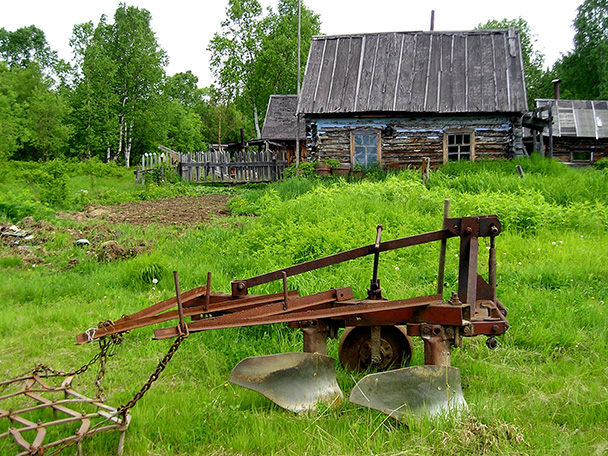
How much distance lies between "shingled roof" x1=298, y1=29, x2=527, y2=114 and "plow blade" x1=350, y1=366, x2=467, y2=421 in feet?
48.3

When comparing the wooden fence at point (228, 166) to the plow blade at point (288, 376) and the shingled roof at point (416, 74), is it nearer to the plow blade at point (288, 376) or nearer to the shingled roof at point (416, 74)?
the shingled roof at point (416, 74)

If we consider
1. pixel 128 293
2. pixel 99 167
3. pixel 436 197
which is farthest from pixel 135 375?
pixel 99 167

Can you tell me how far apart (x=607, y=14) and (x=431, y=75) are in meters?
27.5

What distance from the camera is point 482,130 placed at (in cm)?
1709

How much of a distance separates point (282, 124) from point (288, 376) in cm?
2794

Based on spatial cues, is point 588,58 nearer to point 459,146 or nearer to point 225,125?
point 459,146

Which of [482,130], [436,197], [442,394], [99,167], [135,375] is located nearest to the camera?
[442,394]

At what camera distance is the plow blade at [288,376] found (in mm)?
3303

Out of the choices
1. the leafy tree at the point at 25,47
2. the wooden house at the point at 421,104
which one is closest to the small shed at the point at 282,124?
the wooden house at the point at 421,104

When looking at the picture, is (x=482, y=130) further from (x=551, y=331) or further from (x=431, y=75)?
(x=551, y=331)

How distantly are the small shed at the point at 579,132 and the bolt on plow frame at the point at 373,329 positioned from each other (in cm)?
2996

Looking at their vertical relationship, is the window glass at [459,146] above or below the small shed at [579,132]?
below

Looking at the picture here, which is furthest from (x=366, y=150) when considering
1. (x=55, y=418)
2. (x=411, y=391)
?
(x=55, y=418)

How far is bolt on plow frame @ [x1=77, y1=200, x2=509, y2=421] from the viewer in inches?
121
